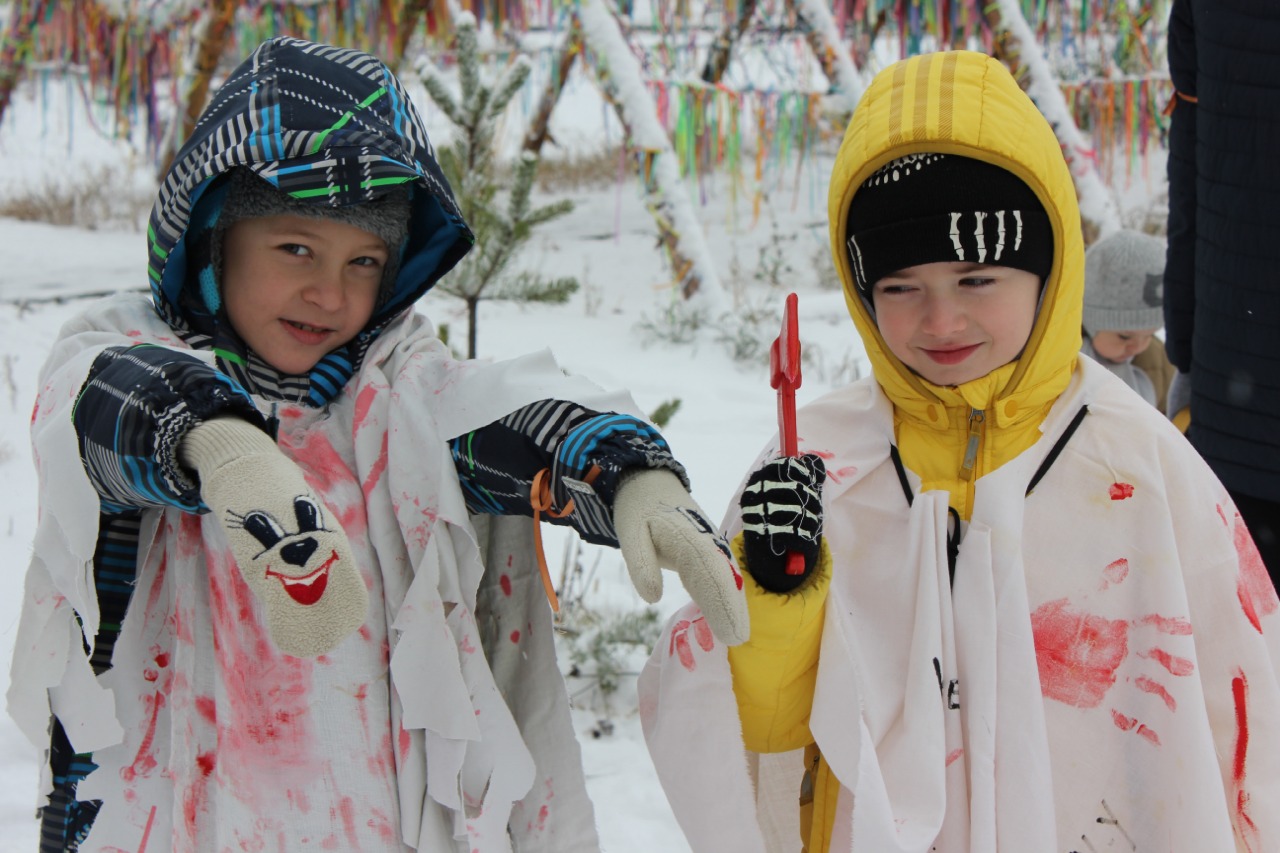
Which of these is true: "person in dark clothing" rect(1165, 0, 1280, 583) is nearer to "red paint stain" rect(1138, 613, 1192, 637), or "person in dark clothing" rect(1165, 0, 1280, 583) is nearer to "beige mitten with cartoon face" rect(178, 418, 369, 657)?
"red paint stain" rect(1138, 613, 1192, 637)

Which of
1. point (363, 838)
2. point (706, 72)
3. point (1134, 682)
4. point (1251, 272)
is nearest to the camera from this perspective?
point (363, 838)

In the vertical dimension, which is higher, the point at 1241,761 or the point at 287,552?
the point at 287,552

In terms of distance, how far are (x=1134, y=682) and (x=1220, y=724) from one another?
137 millimetres

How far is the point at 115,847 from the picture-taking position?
146cm

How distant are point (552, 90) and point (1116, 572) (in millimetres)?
7186

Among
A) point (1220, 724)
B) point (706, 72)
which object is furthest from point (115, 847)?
point (706, 72)

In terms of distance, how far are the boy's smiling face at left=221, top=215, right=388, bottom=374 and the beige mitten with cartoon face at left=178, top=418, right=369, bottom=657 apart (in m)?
0.42

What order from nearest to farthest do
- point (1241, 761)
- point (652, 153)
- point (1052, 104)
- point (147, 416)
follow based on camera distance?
point (147, 416)
point (1241, 761)
point (652, 153)
point (1052, 104)

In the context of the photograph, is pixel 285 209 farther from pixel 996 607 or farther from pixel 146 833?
pixel 996 607

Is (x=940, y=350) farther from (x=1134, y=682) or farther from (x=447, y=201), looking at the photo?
(x=447, y=201)

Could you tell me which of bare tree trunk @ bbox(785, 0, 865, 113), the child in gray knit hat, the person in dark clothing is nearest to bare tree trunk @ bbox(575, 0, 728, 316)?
bare tree trunk @ bbox(785, 0, 865, 113)

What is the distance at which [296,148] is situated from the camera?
1432 millimetres

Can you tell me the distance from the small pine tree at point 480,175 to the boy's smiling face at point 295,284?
5.86ft

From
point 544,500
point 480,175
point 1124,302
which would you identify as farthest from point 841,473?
point 480,175
